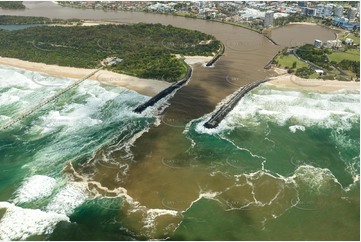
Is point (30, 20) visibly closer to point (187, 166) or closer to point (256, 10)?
point (256, 10)

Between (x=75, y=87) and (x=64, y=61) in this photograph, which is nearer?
(x=75, y=87)

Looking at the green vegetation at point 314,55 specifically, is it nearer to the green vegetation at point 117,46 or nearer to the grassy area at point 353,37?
the grassy area at point 353,37

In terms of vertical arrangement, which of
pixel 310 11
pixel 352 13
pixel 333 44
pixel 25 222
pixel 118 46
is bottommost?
pixel 25 222

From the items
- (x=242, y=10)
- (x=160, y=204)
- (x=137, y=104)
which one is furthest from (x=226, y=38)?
(x=160, y=204)

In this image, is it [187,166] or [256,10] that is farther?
[256,10]

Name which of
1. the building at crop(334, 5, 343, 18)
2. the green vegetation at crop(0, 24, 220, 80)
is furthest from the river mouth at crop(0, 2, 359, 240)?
the building at crop(334, 5, 343, 18)

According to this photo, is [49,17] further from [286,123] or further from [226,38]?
[286,123]

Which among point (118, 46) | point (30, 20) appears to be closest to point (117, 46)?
point (118, 46)

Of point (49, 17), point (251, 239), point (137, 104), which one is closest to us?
point (251, 239)
